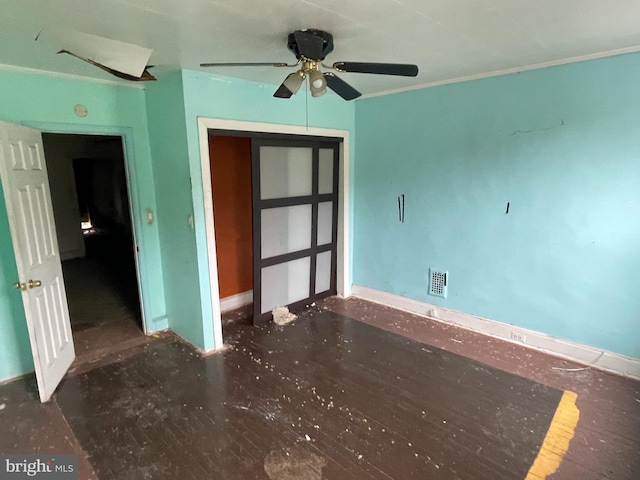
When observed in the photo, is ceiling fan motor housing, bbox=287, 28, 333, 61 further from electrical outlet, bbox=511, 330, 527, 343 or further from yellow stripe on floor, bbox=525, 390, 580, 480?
electrical outlet, bbox=511, 330, 527, 343

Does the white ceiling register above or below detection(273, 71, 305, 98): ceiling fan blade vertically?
above

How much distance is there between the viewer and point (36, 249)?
259 cm

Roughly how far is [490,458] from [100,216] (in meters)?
8.88

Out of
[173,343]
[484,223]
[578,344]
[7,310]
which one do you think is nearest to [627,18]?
[484,223]

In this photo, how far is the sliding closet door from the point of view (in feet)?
11.7

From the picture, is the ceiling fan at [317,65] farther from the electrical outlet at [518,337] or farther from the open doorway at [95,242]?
the electrical outlet at [518,337]

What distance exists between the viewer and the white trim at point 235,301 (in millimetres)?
4195

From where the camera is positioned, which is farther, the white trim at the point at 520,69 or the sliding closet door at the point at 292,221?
the sliding closet door at the point at 292,221

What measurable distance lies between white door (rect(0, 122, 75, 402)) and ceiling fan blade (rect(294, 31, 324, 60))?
1913mm

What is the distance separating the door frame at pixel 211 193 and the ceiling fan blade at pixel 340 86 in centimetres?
114

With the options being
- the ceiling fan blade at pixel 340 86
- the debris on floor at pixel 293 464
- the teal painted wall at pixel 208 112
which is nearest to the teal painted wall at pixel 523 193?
the teal painted wall at pixel 208 112

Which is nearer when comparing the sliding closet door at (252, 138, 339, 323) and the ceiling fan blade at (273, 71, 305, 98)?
the ceiling fan blade at (273, 71, 305, 98)

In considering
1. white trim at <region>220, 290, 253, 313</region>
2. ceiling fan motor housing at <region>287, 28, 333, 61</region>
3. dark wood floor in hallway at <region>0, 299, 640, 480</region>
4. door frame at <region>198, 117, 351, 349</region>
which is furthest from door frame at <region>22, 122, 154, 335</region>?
ceiling fan motor housing at <region>287, 28, 333, 61</region>

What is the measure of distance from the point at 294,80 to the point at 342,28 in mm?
372
